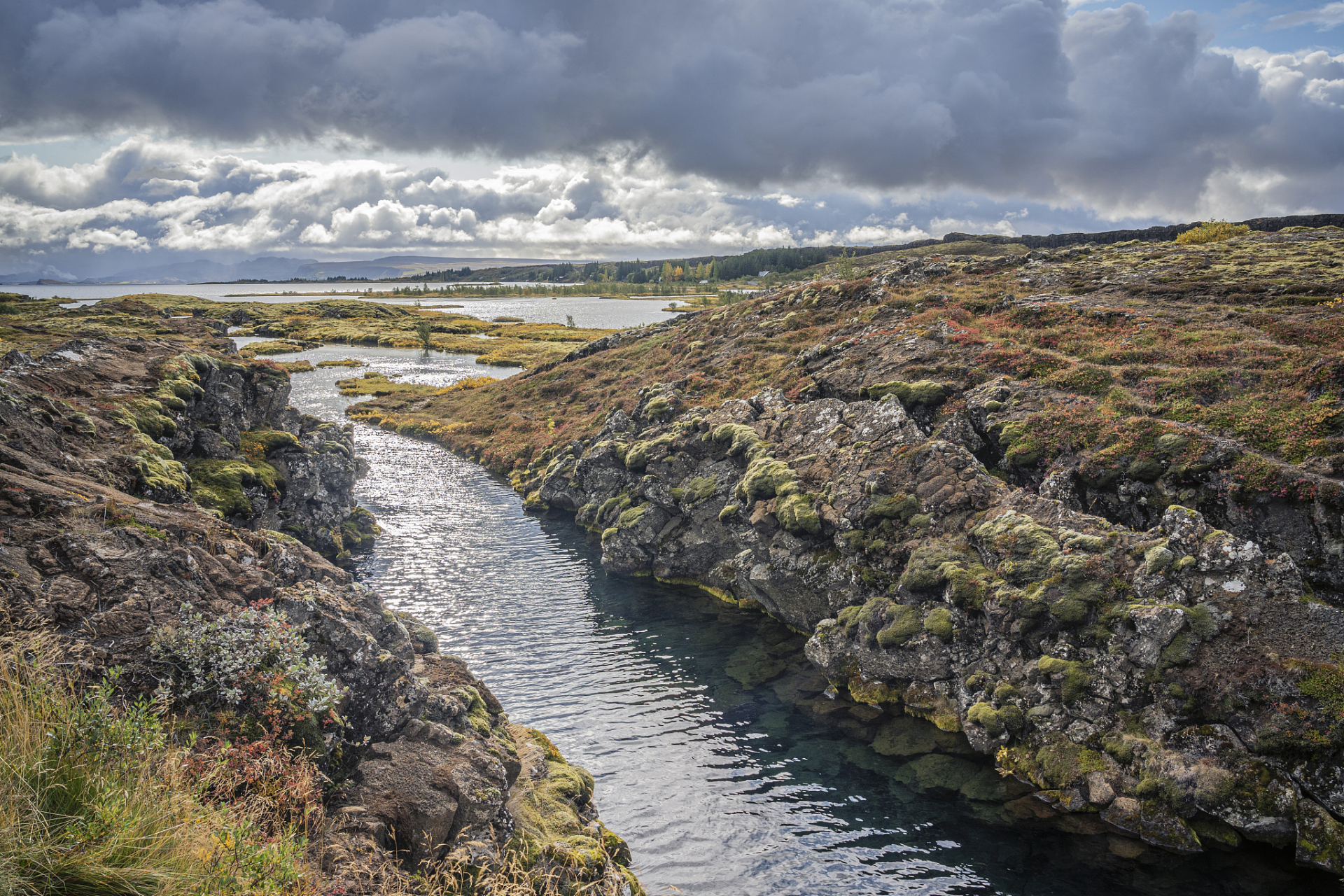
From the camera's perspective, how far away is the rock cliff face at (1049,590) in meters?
20.7

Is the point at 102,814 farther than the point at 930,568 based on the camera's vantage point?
No

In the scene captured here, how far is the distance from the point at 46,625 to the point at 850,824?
22344 millimetres

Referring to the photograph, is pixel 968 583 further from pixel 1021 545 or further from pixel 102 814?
pixel 102 814

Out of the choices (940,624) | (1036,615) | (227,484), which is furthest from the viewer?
(227,484)

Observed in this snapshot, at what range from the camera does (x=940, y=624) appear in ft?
93.7

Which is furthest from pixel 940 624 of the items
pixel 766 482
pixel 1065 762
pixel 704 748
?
pixel 766 482

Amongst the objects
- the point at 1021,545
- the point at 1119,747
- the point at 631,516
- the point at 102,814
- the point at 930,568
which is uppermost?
the point at 102,814

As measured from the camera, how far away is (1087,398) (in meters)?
35.8

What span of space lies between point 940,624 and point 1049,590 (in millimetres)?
4543

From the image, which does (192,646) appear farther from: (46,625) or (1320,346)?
(1320,346)

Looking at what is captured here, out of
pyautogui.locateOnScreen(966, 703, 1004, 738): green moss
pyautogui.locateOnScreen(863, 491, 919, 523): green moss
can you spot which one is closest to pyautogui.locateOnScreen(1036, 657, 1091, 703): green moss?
pyautogui.locateOnScreen(966, 703, 1004, 738): green moss

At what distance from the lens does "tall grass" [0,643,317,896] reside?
23.3ft

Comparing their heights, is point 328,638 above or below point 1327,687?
above

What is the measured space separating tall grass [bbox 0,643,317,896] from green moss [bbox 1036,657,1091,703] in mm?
24911
